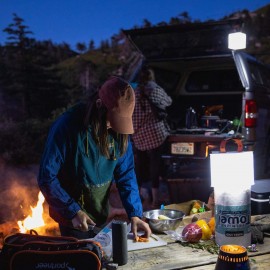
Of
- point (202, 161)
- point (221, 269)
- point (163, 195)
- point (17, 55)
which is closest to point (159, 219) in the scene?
point (221, 269)

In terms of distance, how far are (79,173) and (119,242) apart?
0.86 metres

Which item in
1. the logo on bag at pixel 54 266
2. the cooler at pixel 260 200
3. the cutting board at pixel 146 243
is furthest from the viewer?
the cooler at pixel 260 200

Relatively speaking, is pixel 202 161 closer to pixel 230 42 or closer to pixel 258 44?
pixel 230 42

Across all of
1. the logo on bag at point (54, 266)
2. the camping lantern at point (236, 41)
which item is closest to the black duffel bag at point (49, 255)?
the logo on bag at point (54, 266)

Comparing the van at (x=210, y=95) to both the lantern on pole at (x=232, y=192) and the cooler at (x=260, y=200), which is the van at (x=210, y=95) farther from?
the lantern on pole at (x=232, y=192)

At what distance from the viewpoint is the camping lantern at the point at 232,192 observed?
6.91 feet

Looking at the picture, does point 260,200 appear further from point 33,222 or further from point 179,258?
point 33,222

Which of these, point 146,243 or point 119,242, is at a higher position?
point 119,242

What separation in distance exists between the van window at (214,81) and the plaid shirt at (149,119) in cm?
207

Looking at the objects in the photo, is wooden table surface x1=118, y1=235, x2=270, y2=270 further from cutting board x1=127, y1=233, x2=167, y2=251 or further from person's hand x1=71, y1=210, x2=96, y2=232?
person's hand x1=71, y1=210, x2=96, y2=232

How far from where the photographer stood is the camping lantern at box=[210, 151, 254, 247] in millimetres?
2107

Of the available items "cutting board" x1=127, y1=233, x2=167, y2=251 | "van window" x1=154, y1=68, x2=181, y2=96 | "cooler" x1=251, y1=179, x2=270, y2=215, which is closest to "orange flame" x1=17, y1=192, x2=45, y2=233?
"cutting board" x1=127, y1=233, x2=167, y2=251

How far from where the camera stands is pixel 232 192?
2.10 m

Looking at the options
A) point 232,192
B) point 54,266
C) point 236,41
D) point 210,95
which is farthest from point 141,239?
point 210,95
